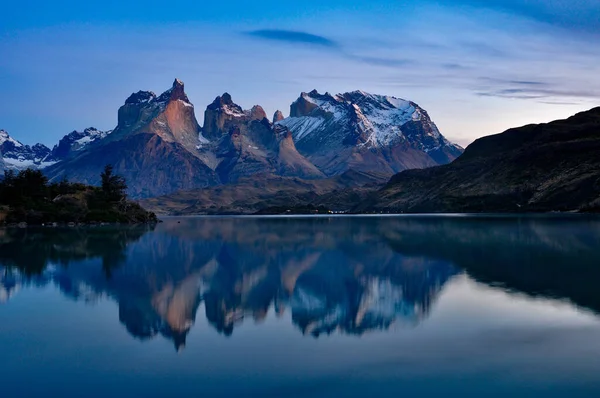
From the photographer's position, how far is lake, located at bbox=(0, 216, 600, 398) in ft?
75.8

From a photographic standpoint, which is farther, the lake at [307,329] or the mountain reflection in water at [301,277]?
the mountain reflection in water at [301,277]

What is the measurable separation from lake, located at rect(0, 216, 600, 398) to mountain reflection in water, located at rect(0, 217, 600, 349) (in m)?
0.26

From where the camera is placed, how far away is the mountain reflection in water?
3772 cm

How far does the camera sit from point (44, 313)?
131 ft

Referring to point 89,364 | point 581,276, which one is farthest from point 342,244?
point 89,364

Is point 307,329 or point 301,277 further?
point 301,277

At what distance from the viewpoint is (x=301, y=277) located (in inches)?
2291

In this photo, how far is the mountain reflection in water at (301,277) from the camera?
37719 millimetres

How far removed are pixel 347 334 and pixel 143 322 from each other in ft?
42.5

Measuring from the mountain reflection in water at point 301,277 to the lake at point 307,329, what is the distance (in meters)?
0.26

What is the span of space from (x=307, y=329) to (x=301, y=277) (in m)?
25.2

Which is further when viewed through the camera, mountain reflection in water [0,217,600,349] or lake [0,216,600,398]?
mountain reflection in water [0,217,600,349]

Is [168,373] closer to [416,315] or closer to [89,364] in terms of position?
[89,364]

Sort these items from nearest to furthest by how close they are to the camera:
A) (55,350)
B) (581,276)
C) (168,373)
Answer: (168,373), (55,350), (581,276)
